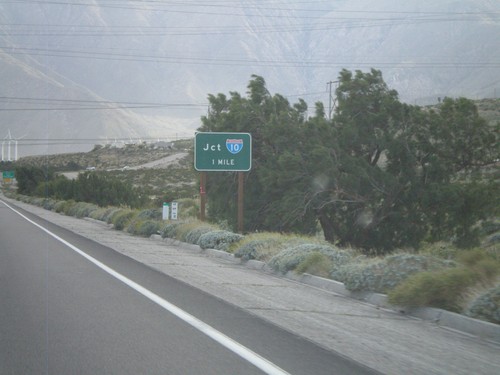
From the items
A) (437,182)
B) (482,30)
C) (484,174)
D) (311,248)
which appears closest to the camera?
→ (311,248)

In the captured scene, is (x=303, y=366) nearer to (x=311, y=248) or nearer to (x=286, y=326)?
(x=286, y=326)

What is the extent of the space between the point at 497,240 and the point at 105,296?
2389cm

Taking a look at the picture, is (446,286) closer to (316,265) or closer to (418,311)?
(418,311)

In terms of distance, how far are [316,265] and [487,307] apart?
611 cm

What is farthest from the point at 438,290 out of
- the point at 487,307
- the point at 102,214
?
the point at 102,214

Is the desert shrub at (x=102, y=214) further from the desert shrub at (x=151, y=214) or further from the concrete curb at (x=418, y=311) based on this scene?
the concrete curb at (x=418, y=311)

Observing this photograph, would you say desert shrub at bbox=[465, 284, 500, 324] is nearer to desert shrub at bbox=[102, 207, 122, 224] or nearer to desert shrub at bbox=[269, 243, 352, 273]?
desert shrub at bbox=[269, 243, 352, 273]

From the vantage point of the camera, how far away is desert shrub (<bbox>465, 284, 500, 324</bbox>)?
9891 mm

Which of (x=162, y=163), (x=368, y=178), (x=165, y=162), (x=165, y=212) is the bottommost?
(x=165, y=212)

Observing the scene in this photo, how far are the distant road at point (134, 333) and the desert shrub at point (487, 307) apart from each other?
2.77 meters

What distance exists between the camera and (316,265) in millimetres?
15883

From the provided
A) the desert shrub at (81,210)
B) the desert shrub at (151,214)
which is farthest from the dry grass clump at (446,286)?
the desert shrub at (81,210)

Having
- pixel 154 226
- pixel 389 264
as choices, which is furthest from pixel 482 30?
pixel 389 264

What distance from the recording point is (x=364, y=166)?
34.4 meters
